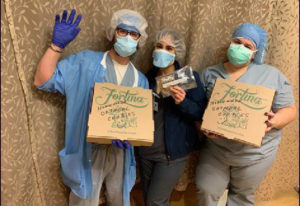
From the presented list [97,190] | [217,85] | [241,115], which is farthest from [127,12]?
[97,190]

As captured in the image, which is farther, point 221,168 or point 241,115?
point 221,168

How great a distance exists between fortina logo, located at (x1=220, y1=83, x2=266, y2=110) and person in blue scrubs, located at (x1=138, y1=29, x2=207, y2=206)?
0.16 m

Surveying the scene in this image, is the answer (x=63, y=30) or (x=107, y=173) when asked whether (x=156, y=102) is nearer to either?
(x=107, y=173)

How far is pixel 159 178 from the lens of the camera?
144 cm

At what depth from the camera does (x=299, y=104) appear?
177 centimetres

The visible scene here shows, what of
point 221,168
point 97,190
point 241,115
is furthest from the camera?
point 221,168

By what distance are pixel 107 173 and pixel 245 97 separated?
79 cm

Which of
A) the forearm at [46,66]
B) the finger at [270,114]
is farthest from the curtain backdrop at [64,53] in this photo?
the finger at [270,114]

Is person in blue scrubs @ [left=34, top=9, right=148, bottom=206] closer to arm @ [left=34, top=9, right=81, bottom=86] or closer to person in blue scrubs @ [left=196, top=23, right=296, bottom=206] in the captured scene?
arm @ [left=34, top=9, right=81, bottom=86]

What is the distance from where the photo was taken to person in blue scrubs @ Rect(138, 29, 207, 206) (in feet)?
4.42

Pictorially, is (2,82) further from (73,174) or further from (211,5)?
(211,5)

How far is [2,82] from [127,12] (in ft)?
2.06

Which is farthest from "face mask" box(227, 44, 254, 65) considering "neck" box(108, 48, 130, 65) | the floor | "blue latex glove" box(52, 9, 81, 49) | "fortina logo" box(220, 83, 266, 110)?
the floor

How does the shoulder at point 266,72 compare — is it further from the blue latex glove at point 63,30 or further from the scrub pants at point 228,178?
the blue latex glove at point 63,30
